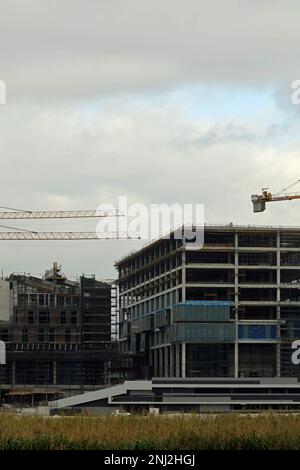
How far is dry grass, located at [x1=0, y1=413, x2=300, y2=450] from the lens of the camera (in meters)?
61.1

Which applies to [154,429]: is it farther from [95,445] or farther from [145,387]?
[145,387]

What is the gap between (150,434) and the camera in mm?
64000

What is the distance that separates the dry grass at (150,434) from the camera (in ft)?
200

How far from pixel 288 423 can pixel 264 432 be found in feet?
20.6

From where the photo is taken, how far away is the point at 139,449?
59.2 metres

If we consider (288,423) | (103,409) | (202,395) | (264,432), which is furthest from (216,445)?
(202,395)

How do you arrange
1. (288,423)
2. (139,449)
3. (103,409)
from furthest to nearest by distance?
(103,409), (288,423), (139,449)

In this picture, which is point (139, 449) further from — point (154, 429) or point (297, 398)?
point (297, 398)
